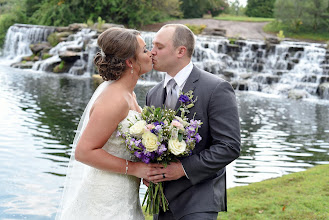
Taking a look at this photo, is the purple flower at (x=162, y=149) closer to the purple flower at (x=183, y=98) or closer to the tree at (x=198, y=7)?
the purple flower at (x=183, y=98)

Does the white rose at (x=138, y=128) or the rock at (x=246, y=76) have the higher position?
the white rose at (x=138, y=128)

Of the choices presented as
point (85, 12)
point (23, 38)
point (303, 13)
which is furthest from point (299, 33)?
point (23, 38)

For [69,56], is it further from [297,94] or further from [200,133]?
[200,133]

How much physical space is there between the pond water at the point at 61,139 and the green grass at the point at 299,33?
16574mm

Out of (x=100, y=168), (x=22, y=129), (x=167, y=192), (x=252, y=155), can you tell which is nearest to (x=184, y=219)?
(x=167, y=192)

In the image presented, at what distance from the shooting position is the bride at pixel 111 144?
10.9 feet

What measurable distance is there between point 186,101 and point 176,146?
45 cm

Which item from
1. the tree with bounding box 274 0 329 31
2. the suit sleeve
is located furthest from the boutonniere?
the tree with bounding box 274 0 329 31

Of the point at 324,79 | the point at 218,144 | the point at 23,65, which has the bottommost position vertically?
the point at 23,65

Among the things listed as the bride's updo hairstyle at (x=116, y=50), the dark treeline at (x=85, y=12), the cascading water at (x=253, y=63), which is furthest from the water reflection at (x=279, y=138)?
the dark treeline at (x=85, y=12)

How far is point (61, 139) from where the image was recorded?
10.9 meters

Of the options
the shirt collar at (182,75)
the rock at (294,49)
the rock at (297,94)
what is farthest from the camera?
the rock at (294,49)

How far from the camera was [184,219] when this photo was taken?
344cm

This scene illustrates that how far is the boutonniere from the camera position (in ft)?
11.2
